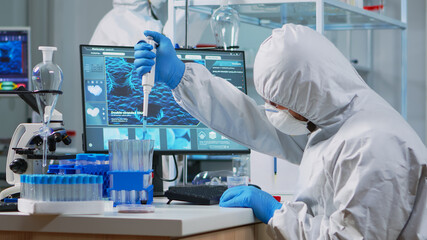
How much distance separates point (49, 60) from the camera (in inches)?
68.4

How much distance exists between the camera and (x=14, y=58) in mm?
4496

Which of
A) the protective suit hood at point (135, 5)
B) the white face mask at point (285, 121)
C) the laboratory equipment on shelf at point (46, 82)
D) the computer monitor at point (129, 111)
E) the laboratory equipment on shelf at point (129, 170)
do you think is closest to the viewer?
the laboratory equipment on shelf at point (129, 170)

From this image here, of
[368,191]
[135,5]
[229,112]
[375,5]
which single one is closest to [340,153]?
[368,191]

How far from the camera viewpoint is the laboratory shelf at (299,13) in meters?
2.55

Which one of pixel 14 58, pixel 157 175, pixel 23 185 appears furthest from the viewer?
pixel 14 58

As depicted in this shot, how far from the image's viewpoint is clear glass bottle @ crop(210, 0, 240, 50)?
2.51 metres

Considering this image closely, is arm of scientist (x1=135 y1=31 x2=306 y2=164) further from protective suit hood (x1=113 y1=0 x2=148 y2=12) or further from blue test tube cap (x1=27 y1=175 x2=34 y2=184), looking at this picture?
protective suit hood (x1=113 y1=0 x2=148 y2=12)

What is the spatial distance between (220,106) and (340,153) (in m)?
0.57

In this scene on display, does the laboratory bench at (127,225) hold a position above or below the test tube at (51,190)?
below

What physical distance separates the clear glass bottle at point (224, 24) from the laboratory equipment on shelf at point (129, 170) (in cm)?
99

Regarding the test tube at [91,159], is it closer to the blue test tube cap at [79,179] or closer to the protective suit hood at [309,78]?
the blue test tube cap at [79,179]

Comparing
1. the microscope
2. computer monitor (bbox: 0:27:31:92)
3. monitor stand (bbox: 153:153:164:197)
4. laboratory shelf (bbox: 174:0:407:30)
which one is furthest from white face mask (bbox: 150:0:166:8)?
the microscope

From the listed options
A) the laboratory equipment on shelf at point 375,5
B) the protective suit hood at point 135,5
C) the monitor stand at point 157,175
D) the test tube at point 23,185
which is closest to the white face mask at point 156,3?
the protective suit hood at point 135,5

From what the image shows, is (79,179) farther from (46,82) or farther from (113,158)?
(46,82)
